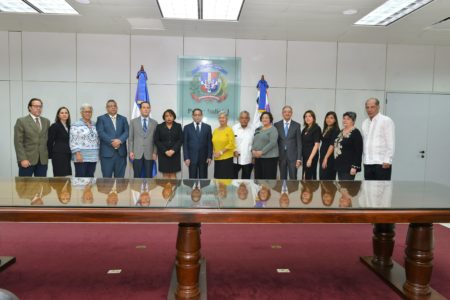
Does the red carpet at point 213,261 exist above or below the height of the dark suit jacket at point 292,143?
below

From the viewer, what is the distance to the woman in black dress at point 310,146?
16.7ft

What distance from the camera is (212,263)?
9.18 ft

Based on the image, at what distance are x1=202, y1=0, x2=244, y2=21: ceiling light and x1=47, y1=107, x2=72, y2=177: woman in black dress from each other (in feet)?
7.98

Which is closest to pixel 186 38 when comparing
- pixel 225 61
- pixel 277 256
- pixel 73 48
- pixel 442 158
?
pixel 225 61

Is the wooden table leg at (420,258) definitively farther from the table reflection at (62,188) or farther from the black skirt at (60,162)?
the black skirt at (60,162)

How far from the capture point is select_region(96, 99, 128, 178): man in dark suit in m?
4.89

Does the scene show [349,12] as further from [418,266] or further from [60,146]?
[60,146]

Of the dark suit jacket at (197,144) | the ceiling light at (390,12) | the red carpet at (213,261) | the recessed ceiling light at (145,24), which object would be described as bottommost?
the red carpet at (213,261)

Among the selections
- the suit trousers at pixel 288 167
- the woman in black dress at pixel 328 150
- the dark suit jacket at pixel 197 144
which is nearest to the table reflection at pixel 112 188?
the dark suit jacket at pixel 197 144

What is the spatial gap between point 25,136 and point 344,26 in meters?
4.99

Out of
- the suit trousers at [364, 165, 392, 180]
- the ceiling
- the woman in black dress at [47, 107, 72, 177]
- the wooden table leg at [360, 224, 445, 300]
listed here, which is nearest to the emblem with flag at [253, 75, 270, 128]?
the ceiling

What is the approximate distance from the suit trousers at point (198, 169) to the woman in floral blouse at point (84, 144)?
1363 millimetres

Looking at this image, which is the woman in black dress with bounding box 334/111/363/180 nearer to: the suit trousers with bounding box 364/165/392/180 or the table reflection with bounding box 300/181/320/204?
the suit trousers with bounding box 364/165/392/180

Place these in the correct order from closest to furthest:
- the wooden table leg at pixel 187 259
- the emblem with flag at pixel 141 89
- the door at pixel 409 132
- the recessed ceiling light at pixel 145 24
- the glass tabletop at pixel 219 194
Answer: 1. the glass tabletop at pixel 219 194
2. the wooden table leg at pixel 187 259
3. the recessed ceiling light at pixel 145 24
4. the emblem with flag at pixel 141 89
5. the door at pixel 409 132
